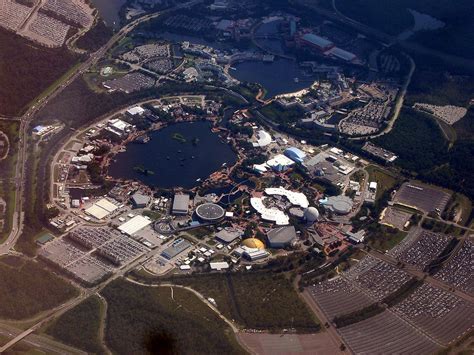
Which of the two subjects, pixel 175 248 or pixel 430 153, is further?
pixel 430 153

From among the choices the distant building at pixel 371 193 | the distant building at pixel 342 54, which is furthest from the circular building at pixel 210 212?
the distant building at pixel 342 54

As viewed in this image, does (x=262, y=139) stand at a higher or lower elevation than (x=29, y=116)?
lower

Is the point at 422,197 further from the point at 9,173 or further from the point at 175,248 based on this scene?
the point at 9,173

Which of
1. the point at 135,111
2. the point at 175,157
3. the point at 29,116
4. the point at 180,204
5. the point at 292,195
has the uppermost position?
the point at 29,116

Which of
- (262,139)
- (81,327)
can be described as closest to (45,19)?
(262,139)

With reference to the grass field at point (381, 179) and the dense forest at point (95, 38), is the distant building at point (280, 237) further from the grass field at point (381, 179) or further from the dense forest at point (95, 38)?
the dense forest at point (95, 38)

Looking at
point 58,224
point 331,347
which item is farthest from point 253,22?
point 331,347
